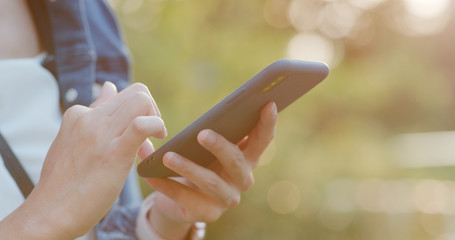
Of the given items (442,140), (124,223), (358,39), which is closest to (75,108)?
(124,223)

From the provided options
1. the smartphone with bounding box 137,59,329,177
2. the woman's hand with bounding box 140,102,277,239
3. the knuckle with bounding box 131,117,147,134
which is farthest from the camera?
the woman's hand with bounding box 140,102,277,239

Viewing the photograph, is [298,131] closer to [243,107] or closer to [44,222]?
[243,107]

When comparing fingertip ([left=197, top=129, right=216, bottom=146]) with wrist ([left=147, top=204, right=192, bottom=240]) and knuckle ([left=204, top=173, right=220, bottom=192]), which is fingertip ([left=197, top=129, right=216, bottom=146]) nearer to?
knuckle ([left=204, top=173, right=220, bottom=192])

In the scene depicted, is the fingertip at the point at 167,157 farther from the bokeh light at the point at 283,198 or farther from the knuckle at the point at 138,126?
the bokeh light at the point at 283,198

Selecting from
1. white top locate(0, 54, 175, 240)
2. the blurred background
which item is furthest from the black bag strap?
the blurred background

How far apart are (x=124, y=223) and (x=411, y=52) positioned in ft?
16.7

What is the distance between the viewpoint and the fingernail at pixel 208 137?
1040 millimetres

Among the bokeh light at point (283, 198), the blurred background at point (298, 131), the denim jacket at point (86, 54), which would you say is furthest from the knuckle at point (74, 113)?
the bokeh light at point (283, 198)

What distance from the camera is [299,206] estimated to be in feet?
13.1

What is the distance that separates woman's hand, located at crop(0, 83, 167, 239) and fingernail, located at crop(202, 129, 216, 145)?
6.6 inches

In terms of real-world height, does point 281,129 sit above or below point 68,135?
above

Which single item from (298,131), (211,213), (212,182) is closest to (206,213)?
(211,213)

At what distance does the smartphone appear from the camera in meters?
0.99

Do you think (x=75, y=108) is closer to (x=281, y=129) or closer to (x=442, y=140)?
(x=281, y=129)
